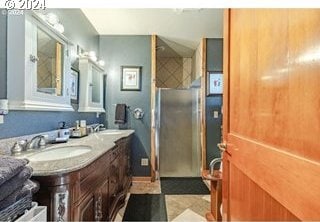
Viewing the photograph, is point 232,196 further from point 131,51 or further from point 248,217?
point 131,51

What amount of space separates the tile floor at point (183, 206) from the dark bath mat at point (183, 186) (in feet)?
0.42

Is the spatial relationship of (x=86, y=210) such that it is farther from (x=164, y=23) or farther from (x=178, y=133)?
(x=178, y=133)

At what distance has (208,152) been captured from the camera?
3.86 m

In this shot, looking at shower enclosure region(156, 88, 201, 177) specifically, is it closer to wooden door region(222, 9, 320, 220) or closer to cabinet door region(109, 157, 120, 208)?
cabinet door region(109, 157, 120, 208)

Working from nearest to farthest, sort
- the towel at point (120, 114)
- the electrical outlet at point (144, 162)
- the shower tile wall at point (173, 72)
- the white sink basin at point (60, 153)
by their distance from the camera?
the white sink basin at point (60, 153) → the towel at point (120, 114) → the electrical outlet at point (144, 162) → the shower tile wall at point (173, 72)

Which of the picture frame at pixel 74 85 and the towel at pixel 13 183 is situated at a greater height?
the picture frame at pixel 74 85

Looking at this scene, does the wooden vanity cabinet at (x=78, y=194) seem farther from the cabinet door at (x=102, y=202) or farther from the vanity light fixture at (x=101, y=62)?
the vanity light fixture at (x=101, y=62)

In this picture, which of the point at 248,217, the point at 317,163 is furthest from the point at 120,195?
the point at 317,163

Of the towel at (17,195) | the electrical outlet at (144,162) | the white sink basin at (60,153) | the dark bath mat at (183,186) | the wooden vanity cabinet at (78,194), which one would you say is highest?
the towel at (17,195)

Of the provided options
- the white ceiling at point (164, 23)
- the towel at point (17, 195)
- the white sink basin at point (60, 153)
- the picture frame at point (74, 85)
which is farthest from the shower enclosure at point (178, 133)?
the towel at point (17, 195)

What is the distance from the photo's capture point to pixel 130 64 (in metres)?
3.73

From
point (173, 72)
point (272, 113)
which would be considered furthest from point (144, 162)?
point (272, 113)

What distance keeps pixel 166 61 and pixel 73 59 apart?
2648 millimetres

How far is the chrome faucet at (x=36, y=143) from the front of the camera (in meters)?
1.57
